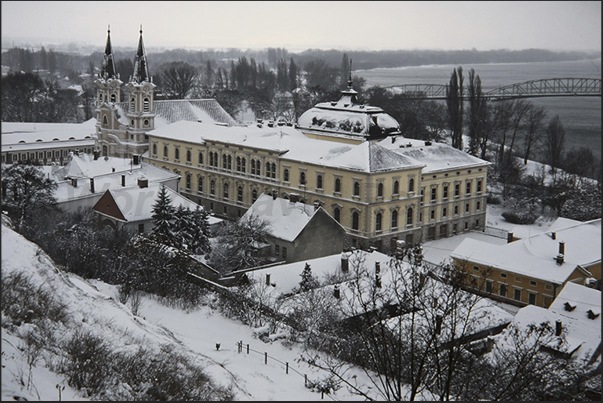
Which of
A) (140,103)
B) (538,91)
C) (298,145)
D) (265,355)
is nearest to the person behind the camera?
(265,355)

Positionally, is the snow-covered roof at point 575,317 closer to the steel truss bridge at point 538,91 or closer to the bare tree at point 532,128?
the steel truss bridge at point 538,91

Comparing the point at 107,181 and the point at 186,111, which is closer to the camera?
the point at 107,181

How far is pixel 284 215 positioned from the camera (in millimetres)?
32156

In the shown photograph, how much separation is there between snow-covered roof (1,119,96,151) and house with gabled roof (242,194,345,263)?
102 ft

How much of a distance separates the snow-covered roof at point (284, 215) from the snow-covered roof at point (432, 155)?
7.25m

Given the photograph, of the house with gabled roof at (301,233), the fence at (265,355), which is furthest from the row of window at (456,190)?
the fence at (265,355)

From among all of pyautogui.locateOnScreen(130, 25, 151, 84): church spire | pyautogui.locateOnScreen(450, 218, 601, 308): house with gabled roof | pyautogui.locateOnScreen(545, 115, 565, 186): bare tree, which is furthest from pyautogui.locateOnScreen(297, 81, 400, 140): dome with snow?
pyautogui.locateOnScreen(545, 115, 565, 186): bare tree

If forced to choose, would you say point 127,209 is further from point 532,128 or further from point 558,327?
point 532,128

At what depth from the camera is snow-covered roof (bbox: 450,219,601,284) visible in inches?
1048

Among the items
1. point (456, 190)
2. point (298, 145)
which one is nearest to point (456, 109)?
point (456, 190)

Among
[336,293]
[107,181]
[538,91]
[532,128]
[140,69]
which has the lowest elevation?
[336,293]

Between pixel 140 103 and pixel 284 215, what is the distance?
22169mm

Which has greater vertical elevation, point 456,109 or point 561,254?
point 456,109

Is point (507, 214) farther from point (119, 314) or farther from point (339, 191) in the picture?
point (119, 314)
